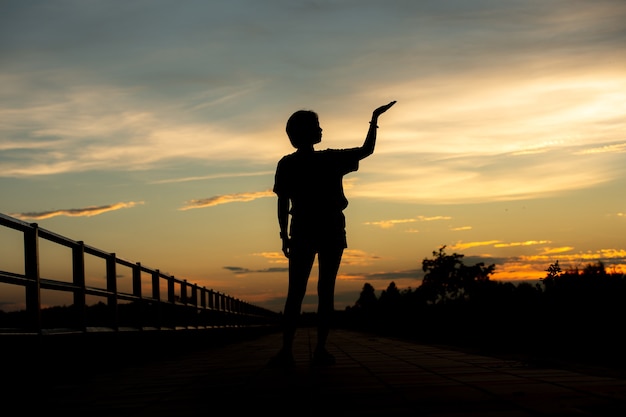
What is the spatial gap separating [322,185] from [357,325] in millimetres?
47614

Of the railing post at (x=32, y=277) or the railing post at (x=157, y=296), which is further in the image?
the railing post at (x=157, y=296)

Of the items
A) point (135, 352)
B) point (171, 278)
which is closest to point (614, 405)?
point (135, 352)

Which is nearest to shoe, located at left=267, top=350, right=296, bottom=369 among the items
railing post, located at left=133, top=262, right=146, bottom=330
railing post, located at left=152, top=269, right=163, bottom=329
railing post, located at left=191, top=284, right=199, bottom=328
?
railing post, located at left=133, top=262, right=146, bottom=330

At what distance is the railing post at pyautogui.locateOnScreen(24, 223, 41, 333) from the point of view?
7488 millimetres

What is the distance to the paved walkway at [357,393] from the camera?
178 inches

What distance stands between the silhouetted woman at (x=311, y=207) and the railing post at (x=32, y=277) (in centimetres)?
217

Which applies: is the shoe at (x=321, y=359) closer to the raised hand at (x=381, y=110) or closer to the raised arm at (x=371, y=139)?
the raised arm at (x=371, y=139)

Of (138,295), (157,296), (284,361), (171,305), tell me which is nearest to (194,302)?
(171,305)

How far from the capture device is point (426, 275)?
11562cm

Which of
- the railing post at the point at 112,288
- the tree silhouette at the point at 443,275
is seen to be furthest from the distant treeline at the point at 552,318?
the tree silhouette at the point at 443,275

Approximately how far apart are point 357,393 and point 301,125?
3.02 m

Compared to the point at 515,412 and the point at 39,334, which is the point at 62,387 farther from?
the point at 515,412

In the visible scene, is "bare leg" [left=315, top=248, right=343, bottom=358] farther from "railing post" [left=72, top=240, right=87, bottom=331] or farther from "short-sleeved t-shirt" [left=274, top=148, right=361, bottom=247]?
"railing post" [left=72, top=240, right=87, bottom=331]

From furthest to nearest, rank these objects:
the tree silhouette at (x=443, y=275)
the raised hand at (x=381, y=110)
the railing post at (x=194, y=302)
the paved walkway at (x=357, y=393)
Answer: the tree silhouette at (x=443, y=275)
the railing post at (x=194, y=302)
the raised hand at (x=381, y=110)
the paved walkway at (x=357, y=393)
